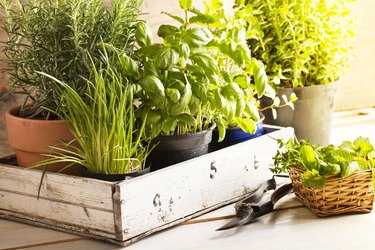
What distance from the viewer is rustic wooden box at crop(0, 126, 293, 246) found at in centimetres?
129

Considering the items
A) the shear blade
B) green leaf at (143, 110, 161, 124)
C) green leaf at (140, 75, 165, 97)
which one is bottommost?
the shear blade

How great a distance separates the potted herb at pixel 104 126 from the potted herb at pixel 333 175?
0.29 metres

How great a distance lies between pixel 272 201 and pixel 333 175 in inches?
5.6

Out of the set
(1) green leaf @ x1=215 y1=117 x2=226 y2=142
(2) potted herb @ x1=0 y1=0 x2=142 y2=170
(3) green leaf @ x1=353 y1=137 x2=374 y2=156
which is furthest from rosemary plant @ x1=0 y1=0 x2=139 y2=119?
(3) green leaf @ x1=353 y1=137 x2=374 y2=156

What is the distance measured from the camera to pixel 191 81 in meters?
1.37

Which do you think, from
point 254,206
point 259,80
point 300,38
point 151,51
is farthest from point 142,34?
point 300,38

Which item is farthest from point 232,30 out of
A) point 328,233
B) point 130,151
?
point 328,233

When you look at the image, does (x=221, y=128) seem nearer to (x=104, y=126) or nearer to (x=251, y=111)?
(x=251, y=111)

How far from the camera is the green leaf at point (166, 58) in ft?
4.39

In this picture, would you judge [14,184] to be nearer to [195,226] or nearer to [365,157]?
[195,226]

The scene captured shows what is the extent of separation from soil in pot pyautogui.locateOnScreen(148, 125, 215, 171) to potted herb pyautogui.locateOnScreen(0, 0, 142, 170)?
0.53 ft

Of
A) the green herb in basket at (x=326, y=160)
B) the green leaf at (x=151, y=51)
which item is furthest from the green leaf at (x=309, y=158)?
the green leaf at (x=151, y=51)

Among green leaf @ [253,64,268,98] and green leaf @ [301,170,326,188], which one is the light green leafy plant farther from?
green leaf @ [301,170,326,188]

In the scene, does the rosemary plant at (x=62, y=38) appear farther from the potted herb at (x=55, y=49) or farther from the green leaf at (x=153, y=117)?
the green leaf at (x=153, y=117)
